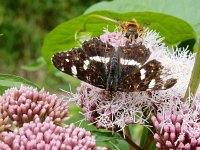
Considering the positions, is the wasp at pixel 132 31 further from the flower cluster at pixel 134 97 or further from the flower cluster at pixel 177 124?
the flower cluster at pixel 177 124

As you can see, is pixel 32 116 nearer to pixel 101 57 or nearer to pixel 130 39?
pixel 101 57

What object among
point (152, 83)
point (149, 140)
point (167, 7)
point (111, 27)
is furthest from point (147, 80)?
point (167, 7)

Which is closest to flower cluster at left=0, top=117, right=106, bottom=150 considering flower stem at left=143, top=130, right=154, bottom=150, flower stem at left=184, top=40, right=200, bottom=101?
flower stem at left=143, top=130, right=154, bottom=150

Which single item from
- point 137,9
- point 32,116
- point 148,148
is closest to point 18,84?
point 32,116

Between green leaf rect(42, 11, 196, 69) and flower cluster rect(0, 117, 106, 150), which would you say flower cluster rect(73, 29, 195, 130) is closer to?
flower cluster rect(0, 117, 106, 150)

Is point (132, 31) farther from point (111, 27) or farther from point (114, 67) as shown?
point (111, 27)

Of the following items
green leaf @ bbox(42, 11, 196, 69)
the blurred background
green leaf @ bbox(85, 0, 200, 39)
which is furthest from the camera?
the blurred background
